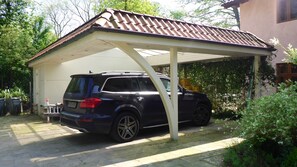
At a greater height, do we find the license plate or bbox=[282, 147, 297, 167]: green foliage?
the license plate

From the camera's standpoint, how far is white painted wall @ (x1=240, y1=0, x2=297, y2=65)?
927cm

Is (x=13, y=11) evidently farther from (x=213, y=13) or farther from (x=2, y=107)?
(x=213, y=13)

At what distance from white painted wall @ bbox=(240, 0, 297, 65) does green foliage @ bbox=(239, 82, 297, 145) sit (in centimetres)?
534

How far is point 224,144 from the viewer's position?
629cm

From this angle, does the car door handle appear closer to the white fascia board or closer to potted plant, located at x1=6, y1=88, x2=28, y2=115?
the white fascia board

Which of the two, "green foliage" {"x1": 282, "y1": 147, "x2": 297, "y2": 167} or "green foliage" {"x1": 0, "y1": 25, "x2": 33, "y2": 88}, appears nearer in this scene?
"green foliage" {"x1": 282, "y1": 147, "x2": 297, "y2": 167}

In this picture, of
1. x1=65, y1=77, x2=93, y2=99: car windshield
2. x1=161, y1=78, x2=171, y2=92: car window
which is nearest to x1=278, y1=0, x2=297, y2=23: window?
x1=161, y1=78, x2=171, y2=92: car window

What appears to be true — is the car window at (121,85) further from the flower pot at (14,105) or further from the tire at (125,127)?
the flower pot at (14,105)

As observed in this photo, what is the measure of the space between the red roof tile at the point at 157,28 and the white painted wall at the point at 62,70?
194 inches

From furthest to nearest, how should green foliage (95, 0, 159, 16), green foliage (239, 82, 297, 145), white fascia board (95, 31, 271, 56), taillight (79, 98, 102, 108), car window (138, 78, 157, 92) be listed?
green foliage (95, 0, 159, 16) → car window (138, 78, 157, 92) → taillight (79, 98, 102, 108) → white fascia board (95, 31, 271, 56) → green foliage (239, 82, 297, 145)

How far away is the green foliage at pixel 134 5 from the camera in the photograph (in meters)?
29.7

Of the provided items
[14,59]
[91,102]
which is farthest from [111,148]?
[14,59]

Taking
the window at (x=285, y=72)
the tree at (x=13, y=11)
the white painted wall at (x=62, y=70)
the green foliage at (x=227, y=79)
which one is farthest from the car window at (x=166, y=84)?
the tree at (x=13, y=11)

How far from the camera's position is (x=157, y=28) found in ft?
21.0
